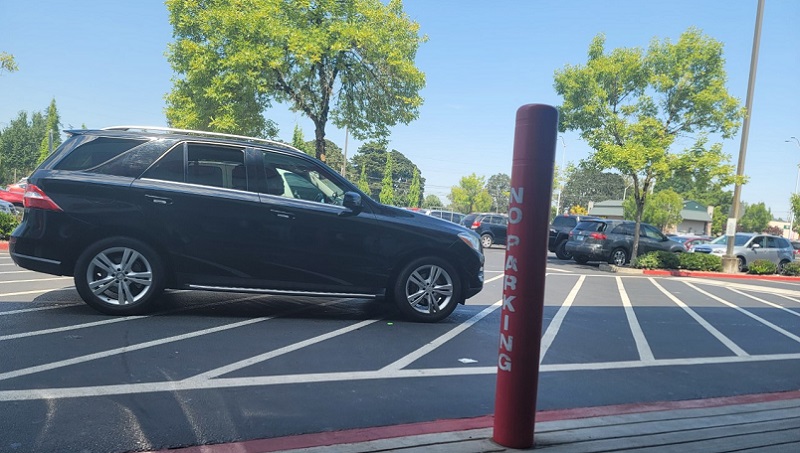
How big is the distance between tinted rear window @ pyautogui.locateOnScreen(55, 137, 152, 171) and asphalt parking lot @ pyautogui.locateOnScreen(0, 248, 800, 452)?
1562 mm

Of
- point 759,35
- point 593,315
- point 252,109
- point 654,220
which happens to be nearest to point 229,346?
point 593,315

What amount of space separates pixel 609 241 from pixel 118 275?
15.5 metres

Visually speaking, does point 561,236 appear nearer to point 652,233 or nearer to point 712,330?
point 652,233

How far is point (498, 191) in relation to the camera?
117 meters

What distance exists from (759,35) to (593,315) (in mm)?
14281

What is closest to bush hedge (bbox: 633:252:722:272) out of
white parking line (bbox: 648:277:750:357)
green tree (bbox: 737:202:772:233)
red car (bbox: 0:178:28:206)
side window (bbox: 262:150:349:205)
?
white parking line (bbox: 648:277:750:357)

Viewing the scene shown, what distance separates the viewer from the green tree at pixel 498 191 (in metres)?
109

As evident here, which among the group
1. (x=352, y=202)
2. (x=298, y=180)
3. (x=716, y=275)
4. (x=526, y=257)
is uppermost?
(x=298, y=180)

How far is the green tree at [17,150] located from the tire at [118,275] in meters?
70.3

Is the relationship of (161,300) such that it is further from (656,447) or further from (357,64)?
(357,64)

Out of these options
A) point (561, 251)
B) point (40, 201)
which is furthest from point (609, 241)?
point (40, 201)

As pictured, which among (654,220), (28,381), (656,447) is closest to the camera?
(656,447)

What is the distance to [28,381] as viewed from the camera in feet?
11.8

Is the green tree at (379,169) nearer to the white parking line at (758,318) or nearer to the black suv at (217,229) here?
the white parking line at (758,318)
